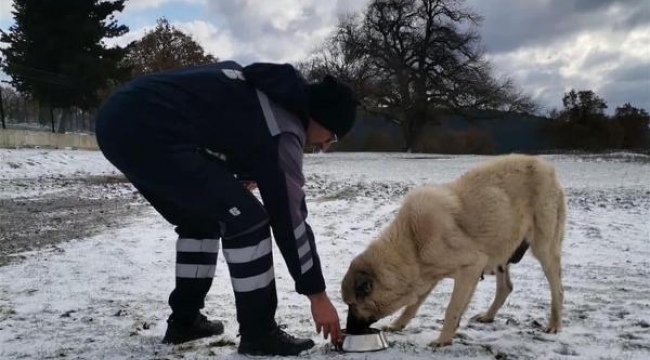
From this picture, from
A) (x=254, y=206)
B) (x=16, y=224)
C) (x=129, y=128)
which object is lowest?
(x=16, y=224)

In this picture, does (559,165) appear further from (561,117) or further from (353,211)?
(561,117)

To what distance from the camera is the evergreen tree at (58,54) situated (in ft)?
120

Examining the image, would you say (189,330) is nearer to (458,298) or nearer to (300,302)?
(300,302)

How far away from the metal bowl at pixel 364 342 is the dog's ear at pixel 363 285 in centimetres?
27

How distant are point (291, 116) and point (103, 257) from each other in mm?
4164

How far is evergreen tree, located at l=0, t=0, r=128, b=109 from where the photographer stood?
120 feet

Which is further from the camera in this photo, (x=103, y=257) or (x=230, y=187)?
(x=103, y=257)

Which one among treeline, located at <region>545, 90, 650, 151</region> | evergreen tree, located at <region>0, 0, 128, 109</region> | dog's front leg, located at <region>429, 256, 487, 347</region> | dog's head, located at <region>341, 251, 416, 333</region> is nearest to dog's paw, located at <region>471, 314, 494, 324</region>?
dog's front leg, located at <region>429, 256, 487, 347</region>

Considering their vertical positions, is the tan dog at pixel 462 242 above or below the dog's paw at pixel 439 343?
above

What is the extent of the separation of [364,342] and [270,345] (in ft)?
2.10

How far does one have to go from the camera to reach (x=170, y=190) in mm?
3123

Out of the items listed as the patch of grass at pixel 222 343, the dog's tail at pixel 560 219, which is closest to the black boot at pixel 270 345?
the patch of grass at pixel 222 343

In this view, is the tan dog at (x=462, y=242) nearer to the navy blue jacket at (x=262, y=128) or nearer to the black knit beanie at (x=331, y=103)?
the navy blue jacket at (x=262, y=128)

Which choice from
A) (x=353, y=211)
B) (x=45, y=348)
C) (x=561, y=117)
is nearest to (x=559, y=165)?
(x=353, y=211)
